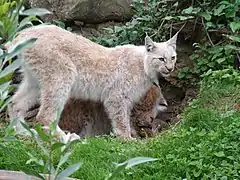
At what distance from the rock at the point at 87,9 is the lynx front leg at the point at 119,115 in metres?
1.95

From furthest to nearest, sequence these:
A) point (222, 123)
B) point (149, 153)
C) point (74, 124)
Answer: point (74, 124) → point (222, 123) → point (149, 153)

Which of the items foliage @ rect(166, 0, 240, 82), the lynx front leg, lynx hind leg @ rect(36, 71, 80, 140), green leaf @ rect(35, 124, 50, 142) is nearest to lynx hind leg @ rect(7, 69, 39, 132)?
lynx hind leg @ rect(36, 71, 80, 140)

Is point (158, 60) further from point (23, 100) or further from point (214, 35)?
point (23, 100)

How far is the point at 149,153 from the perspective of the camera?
5.13 meters

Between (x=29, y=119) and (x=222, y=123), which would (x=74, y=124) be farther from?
(x=222, y=123)

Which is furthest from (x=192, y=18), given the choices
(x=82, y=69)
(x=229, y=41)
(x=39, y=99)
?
(x=39, y=99)

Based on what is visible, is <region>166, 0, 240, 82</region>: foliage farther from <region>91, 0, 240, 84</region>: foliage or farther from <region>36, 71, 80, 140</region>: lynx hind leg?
<region>36, 71, 80, 140</region>: lynx hind leg

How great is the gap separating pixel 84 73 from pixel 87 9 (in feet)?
6.61

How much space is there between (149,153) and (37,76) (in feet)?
5.49

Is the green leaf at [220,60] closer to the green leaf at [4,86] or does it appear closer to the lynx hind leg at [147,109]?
the lynx hind leg at [147,109]

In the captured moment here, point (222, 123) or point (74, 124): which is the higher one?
point (222, 123)

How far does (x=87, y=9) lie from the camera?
8.37 metres

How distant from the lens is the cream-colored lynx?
6184 mm

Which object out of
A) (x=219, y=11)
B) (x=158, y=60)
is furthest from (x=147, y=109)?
(x=219, y=11)
